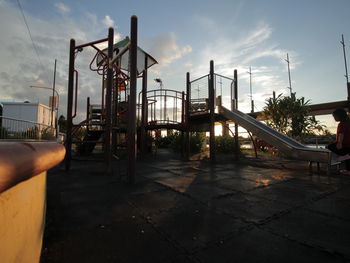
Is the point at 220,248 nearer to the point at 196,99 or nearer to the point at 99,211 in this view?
the point at 99,211

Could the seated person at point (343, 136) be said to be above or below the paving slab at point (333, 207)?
above

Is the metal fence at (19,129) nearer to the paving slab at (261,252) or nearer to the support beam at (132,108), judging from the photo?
the support beam at (132,108)

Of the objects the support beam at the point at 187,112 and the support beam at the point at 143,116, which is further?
the support beam at the point at 187,112

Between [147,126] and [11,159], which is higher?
[147,126]

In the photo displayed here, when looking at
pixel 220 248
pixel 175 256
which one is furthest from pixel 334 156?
pixel 175 256

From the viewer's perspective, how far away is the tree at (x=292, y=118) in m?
10.1

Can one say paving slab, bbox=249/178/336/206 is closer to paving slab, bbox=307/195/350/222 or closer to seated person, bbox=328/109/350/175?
paving slab, bbox=307/195/350/222

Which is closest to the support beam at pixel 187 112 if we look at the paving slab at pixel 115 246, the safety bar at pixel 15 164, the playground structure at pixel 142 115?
the playground structure at pixel 142 115

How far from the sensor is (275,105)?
1037cm

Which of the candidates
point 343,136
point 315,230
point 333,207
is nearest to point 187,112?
point 343,136

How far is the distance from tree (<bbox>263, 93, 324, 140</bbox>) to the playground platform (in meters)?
7.54

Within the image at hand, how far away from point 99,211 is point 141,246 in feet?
3.35

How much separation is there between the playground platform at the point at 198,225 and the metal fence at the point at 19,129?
4141 mm

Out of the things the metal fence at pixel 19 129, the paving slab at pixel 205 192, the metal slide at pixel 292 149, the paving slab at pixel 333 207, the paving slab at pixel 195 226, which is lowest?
the paving slab at pixel 195 226
